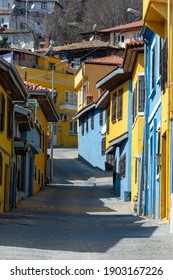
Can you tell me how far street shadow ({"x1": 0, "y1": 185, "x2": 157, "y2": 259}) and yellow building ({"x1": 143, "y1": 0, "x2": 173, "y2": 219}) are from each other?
1099 millimetres

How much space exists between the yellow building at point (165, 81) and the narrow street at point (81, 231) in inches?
35.6

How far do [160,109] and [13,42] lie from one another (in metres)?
85.5

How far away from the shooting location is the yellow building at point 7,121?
90.2 ft

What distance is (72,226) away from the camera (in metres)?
21.7

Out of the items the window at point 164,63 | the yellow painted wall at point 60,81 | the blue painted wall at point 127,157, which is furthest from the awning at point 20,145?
the yellow painted wall at point 60,81

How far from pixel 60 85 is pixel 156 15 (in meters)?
59.4

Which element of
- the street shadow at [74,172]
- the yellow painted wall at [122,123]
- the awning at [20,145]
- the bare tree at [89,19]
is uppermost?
the bare tree at [89,19]

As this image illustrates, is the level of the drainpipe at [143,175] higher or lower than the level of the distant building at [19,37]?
lower

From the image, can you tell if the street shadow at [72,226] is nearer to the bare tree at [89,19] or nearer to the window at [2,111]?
the window at [2,111]

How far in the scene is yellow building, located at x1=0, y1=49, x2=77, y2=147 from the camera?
3105 inches

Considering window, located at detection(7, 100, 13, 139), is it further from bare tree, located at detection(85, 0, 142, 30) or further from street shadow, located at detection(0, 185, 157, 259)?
bare tree, located at detection(85, 0, 142, 30)

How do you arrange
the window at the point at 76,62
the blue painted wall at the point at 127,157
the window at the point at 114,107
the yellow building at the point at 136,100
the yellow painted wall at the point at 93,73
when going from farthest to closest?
1. the window at the point at 76,62
2. the yellow painted wall at the point at 93,73
3. the window at the point at 114,107
4. the blue painted wall at the point at 127,157
5. the yellow building at the point at 136,100

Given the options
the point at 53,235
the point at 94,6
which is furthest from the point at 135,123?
the point at 94,6

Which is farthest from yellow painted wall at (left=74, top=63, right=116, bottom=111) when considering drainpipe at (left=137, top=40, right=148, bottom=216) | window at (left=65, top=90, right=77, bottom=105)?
drainpipe at (left=137, top=40, right=148, bottom=216)
